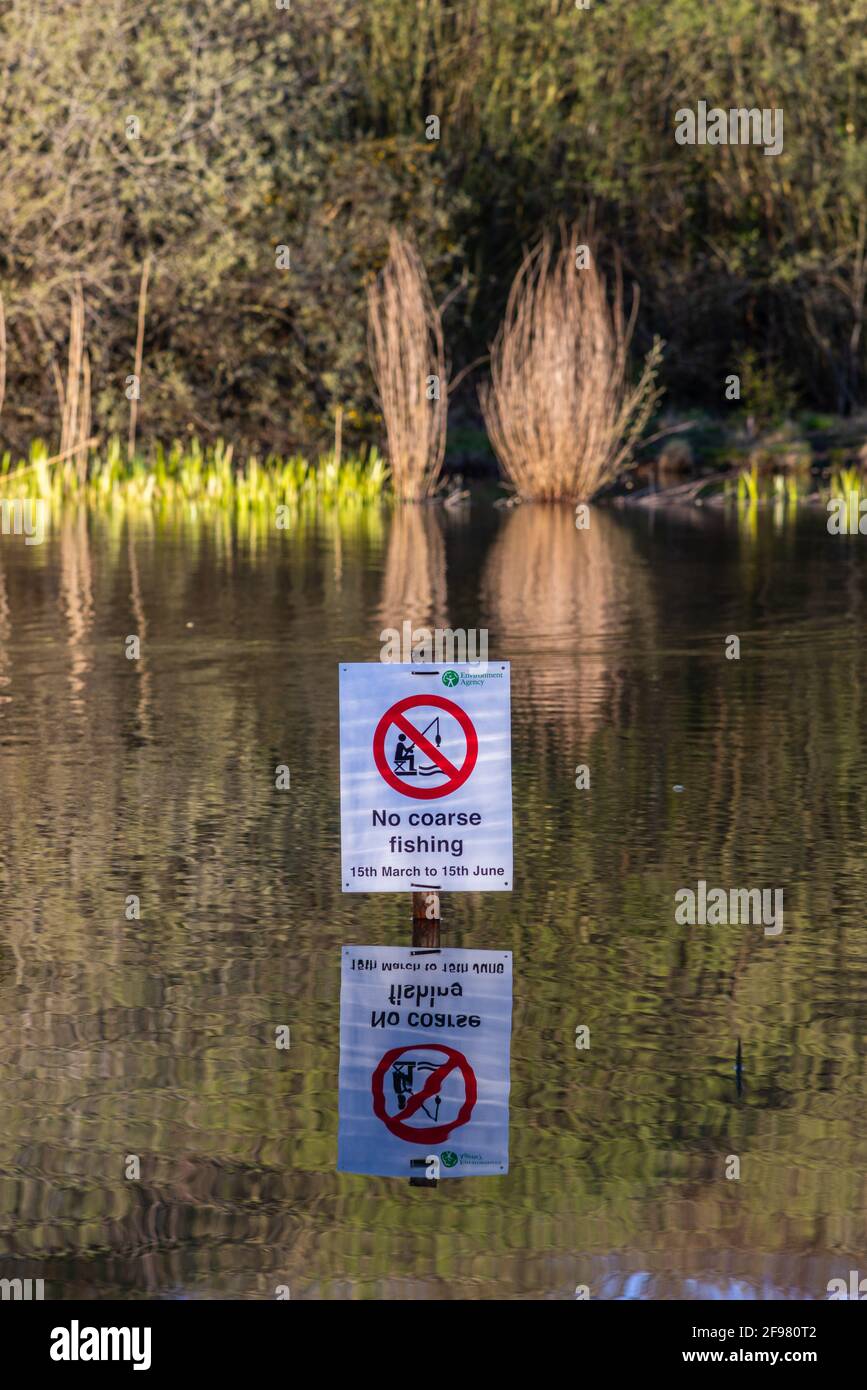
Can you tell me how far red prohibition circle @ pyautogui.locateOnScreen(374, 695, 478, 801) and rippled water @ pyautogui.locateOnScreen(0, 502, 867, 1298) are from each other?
49 cm

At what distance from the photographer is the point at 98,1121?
523 cm

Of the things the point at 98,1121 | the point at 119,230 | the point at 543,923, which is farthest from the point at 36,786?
the point at 119,230

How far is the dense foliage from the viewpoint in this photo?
88.5ft

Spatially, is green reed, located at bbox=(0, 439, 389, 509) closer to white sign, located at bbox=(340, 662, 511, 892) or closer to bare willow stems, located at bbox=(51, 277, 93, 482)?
bare willow stems, located at bbox=(51, 277, 93, 482)

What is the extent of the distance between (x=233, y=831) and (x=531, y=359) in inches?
668

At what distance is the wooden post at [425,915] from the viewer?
694cm

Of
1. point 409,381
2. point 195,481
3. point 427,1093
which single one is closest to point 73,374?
point 195,481
